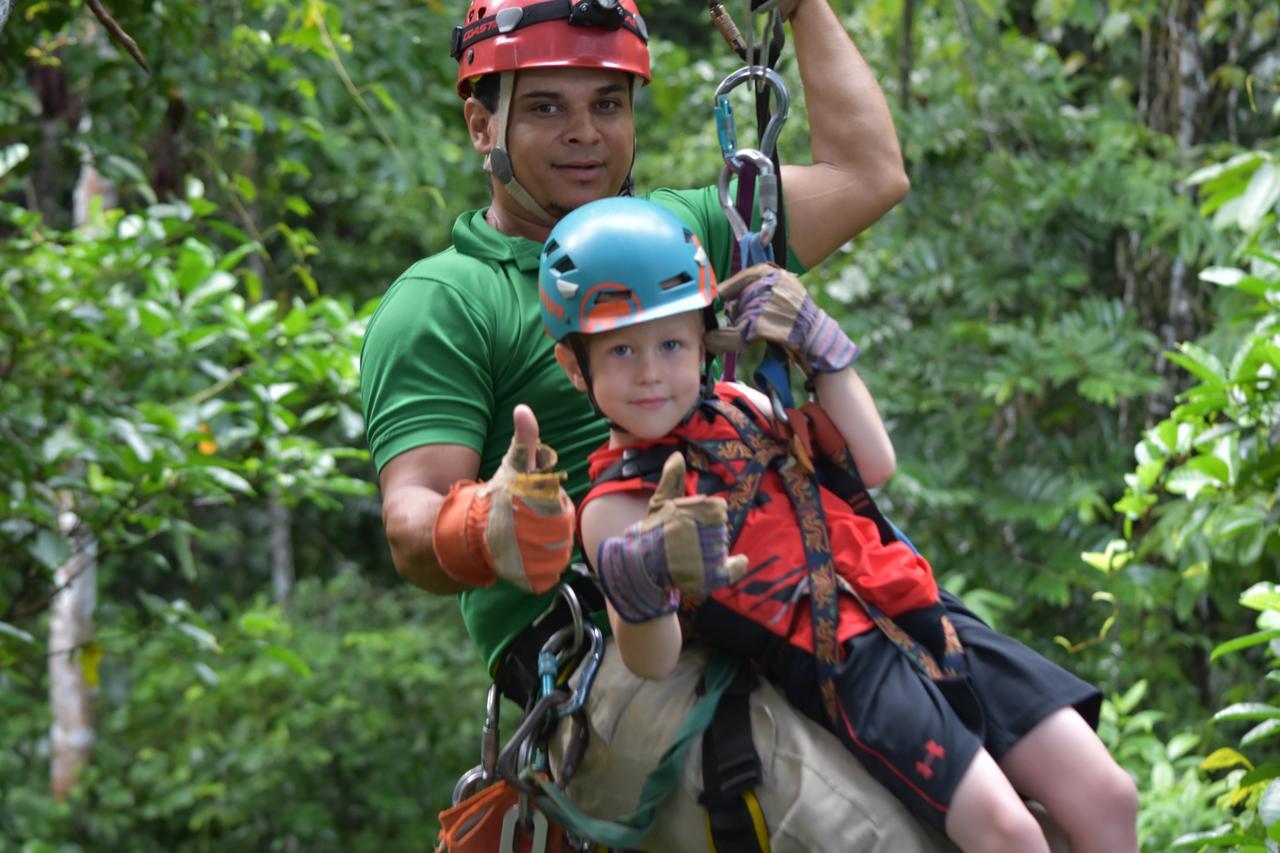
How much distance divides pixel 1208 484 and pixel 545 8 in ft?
6.40

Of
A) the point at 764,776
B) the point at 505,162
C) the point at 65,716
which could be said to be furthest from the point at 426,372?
the point at 65,716

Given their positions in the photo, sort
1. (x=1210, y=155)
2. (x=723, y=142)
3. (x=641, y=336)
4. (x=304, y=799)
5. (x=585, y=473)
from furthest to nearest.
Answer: (x=304, y=799) → (x=1210, y=155) → (x=585, y=473) → (x=723, y=142) → (x=641, y=336)

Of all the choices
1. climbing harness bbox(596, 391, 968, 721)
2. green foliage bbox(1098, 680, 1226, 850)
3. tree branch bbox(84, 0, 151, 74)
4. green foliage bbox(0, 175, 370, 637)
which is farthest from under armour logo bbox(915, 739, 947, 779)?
green foliage bbox(0, 175, 370, 637)

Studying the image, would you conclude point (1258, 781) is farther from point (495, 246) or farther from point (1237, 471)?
point (495, 246)

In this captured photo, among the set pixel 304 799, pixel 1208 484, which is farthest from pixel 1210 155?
pixel 304 799

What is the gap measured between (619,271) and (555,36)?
0.62 meters

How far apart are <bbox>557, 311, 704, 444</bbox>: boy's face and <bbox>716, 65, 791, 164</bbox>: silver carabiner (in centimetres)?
38

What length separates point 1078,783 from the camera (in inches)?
84.1

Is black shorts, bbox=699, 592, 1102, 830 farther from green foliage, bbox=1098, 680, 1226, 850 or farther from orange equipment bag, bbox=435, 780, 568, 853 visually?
green foliage, bbox=1098, 680, 1226, 850

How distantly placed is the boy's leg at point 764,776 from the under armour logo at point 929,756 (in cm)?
9

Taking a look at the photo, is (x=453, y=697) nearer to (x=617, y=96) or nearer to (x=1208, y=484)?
(x=1208, y=484)

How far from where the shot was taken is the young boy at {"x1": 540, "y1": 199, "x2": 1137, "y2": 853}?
81.2 inches

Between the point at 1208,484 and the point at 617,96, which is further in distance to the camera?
the point at 1208,484

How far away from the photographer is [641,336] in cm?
207
